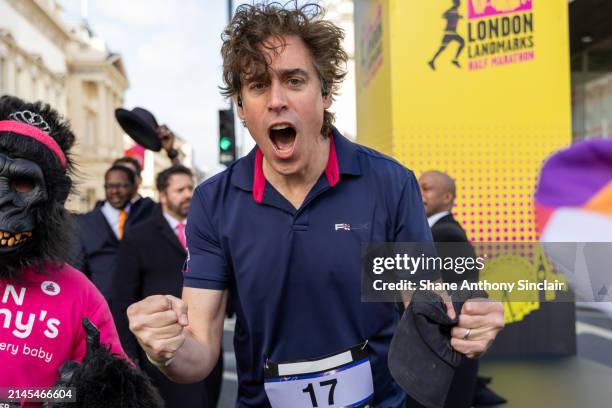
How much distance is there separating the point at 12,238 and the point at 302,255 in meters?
0.94

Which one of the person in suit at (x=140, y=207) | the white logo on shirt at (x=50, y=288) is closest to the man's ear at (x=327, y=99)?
the white logo on shirt at (x=50, y=288)

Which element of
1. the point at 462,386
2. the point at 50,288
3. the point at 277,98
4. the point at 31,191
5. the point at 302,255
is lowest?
the point at 462,386

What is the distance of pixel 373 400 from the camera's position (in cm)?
210

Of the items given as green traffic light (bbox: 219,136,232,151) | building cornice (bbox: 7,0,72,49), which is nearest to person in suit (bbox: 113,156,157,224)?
green traffic light (bbox: 219,136,232,151)

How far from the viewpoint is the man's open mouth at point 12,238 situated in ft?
6.79

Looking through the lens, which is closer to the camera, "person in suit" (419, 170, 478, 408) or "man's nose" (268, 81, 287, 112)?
"man's nose" (268, 81, 287, 112)

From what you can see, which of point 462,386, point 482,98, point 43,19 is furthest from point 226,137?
point 43,19

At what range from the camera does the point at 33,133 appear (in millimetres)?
2209

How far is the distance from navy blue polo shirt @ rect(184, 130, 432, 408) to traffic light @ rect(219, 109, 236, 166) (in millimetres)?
9143

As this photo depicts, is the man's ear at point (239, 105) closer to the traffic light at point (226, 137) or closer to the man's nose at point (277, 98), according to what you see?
the man's nose at point (277, 98)

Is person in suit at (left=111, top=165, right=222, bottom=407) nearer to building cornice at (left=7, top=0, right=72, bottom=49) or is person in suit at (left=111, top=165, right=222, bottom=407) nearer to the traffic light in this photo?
the traffic light

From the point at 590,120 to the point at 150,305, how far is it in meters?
13.6

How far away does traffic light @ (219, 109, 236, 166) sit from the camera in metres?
11.3

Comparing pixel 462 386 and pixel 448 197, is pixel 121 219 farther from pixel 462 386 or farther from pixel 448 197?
pixel 462 386
